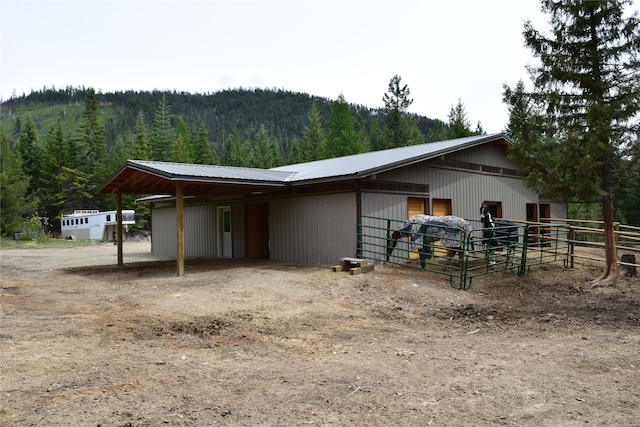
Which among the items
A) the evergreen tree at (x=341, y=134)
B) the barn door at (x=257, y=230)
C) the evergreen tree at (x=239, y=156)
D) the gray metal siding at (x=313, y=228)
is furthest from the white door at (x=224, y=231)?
the evergreen tree at (x=239, y=156)

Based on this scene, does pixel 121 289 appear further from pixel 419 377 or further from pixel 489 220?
pixel 489 220

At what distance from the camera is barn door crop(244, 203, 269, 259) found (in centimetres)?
1603

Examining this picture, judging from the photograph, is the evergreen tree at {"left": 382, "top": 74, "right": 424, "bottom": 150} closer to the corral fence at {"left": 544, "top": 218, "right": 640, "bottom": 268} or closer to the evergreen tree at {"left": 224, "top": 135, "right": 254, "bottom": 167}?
the evergreen tree at {"left": 224, "top": 135, "right": 254, "bottom": 167}

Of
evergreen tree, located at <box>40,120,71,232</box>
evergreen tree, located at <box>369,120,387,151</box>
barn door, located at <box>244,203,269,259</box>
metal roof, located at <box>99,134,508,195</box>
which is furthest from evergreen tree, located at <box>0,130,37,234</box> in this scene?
evergreen tree, located at <box>369,120,387,151</box>

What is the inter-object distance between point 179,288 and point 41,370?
531cm

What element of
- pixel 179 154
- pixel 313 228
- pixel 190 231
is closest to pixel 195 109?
pixel 179 154

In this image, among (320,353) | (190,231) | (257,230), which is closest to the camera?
(320,353)

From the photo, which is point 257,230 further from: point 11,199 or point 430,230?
point 11,199

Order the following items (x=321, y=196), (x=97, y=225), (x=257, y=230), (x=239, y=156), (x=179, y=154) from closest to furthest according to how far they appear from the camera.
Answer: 1. (x=321, y=196)
2. (x=257, y=230)
3. (x=97, y=225)
4. (x=179, y=154)
5. (x=239, y=156)

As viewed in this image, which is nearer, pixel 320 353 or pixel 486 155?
pixel 320 353

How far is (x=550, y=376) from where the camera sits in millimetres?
4621

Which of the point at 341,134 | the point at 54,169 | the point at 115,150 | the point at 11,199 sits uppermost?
the point at 115,150

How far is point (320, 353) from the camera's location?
5.59m

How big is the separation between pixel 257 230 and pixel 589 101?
1040 cm
